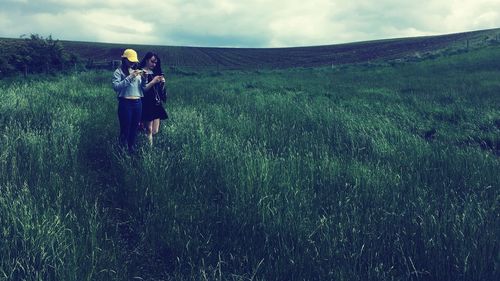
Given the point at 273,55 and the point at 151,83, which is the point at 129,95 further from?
the point at 273,55

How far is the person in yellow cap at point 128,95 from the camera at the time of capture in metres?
6.50

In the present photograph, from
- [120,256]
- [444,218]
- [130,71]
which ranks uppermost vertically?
[130,71]

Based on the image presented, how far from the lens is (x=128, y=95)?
6.58 metres

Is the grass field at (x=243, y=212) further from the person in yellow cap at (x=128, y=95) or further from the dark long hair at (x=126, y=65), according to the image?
the dark long hair at (x=126, y=65)

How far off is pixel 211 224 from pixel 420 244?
1733mm

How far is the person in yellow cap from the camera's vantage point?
650 cm

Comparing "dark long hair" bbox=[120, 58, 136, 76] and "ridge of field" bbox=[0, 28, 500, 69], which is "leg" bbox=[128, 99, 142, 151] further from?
"ridge of field" bbox=[0, 28, 500, 69]

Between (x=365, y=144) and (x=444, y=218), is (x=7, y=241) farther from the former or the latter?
(x=365, y=144)

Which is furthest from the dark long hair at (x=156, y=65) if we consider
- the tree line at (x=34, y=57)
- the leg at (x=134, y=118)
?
the tree line at (x=34, y=57)

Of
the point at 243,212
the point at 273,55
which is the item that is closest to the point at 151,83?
the point at 243,212

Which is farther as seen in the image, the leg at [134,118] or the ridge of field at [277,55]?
the ridge of field at [277,55]

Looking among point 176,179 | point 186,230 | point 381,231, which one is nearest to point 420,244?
point 381,231

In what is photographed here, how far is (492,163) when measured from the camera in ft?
16.6

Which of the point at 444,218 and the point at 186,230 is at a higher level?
the point at 444,218
